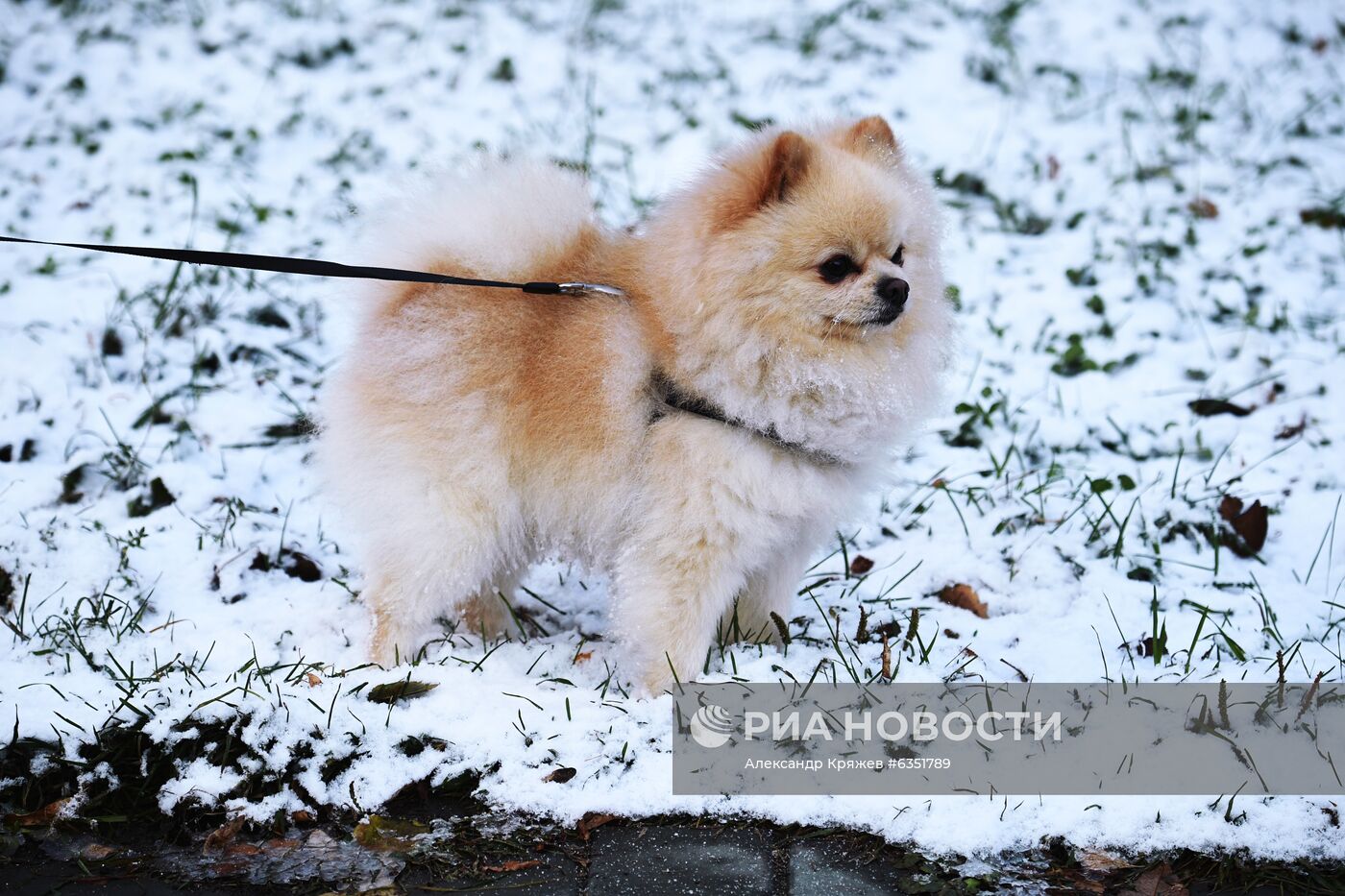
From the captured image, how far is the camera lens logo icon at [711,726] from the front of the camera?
7.83ft

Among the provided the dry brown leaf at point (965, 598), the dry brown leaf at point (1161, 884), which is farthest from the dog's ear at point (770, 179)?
the dry brown leaf at point (1161, 884)

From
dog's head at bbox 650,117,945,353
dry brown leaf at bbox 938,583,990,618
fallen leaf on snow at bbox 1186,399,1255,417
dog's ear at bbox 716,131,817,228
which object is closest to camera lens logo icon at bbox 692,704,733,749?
dog's head at bbox 650,117,945,353

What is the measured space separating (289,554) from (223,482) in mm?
Result: 495

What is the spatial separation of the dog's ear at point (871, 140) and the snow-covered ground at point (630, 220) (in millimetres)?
944

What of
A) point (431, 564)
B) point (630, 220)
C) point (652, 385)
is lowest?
point (431, 564)

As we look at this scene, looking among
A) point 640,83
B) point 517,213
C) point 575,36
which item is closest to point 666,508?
point 517,213

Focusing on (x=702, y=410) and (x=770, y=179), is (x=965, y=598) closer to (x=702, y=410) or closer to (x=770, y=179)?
(x=702, y=410)

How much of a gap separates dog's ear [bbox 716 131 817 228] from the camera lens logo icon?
1.19 metres

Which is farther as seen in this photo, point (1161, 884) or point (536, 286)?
point (536, 286)

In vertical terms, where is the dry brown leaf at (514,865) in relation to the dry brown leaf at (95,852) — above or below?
above

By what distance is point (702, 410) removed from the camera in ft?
8.39

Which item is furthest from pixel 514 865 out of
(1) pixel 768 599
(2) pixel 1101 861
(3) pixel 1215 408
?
(3) pixel 1215 408

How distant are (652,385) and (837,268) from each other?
548mm

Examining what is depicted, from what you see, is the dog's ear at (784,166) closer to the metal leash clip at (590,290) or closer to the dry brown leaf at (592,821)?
the metal leash clip at (590,290)
